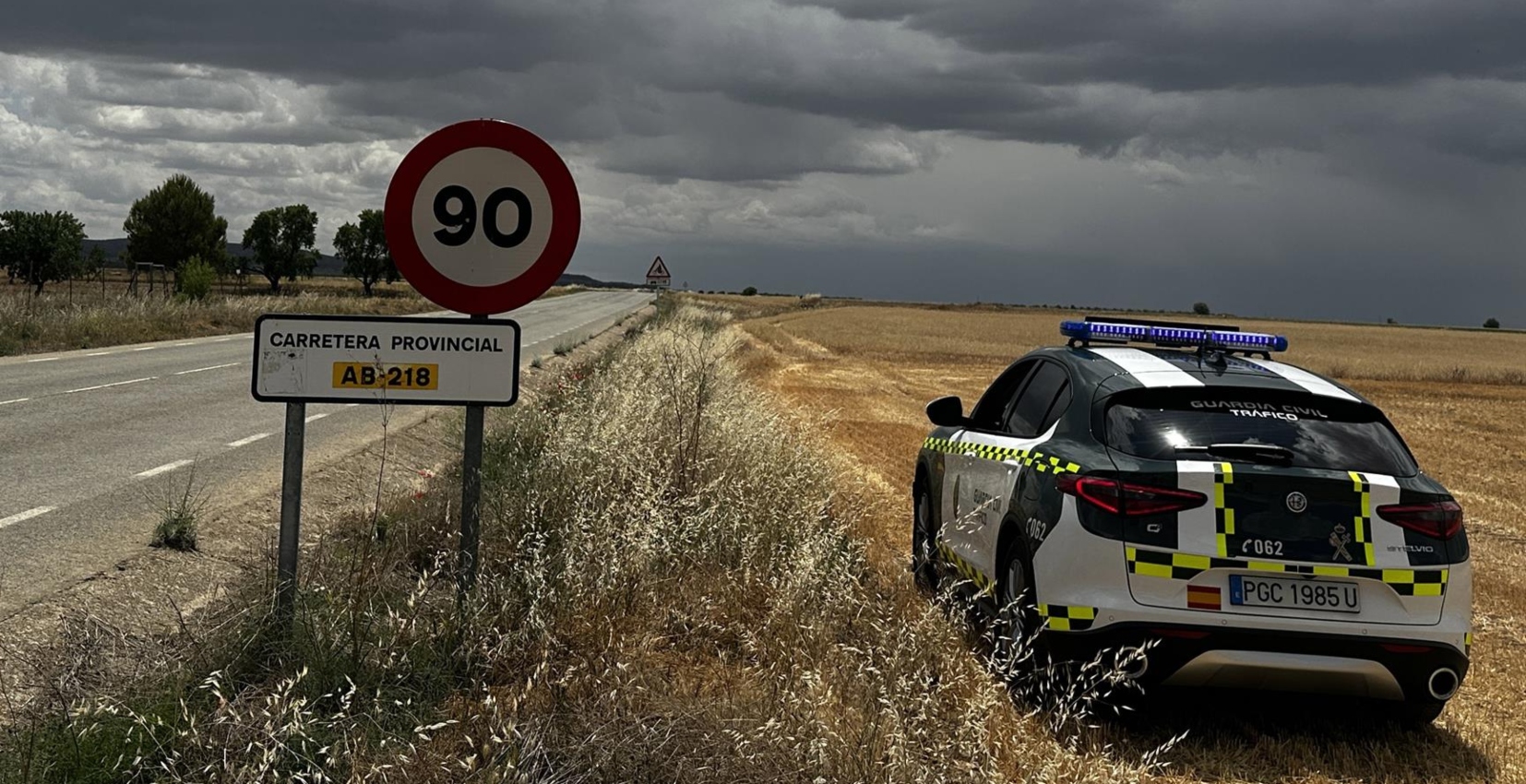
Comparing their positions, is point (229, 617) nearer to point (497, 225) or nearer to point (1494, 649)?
point (497, 225)

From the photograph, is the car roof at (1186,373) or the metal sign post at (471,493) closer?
the metal sign post at (471,493)

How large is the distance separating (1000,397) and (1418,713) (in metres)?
2.81

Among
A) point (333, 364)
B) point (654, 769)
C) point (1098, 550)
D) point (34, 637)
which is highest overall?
point (333, 364)

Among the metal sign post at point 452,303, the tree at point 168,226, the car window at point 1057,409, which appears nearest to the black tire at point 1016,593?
the car window at point 1057,409

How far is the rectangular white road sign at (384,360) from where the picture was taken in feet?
15.0

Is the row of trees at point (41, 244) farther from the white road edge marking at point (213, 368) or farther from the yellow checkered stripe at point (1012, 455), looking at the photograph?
the yellow checkered stripe at point (1012, 455)

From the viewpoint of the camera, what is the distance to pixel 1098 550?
504 cm

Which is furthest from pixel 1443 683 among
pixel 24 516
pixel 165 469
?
pixel 165 469

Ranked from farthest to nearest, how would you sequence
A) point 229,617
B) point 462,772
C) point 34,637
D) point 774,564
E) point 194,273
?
point 194,273 → point 774,564 → point 34,637 → point 229,617 → point 462,772

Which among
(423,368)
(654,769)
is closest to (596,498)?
(423,368)

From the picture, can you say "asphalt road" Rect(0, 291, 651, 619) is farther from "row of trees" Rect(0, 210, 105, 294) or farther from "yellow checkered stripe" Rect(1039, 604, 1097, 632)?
"row of trees" Rect(0, 210, 105, 294)

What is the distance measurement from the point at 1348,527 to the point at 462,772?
11.0 ft

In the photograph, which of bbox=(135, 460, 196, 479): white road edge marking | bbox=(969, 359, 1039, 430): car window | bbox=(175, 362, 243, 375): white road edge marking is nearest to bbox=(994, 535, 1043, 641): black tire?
bbox=(969, 359, 1039, 430): car window

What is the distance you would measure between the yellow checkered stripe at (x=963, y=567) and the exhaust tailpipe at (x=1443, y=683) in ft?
5.57
